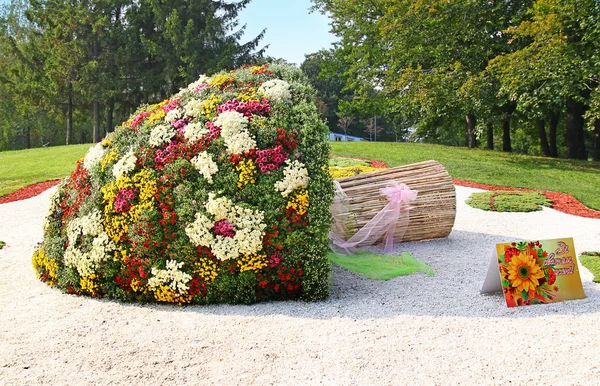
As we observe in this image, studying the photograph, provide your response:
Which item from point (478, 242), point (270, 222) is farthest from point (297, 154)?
point (478, 242)

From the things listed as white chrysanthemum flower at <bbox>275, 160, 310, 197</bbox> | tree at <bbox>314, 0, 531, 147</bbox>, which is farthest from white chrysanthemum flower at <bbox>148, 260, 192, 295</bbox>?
tree at <bbox>314, 0, 531, 147</bbox>

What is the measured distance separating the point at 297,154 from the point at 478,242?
14.6ft

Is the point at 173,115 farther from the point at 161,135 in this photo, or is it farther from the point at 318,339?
the point at 318,339

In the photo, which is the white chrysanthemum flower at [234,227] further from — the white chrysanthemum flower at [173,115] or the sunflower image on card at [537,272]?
the sunflower image on card at [537,272]

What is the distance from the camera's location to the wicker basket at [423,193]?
25.2 ft

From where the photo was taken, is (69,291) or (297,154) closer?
(297,154)

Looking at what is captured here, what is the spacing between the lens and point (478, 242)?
811 cm

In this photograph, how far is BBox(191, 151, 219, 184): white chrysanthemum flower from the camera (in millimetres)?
5118

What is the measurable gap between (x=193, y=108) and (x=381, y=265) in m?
3.20

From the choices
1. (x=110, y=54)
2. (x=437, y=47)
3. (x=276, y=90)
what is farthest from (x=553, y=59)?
(x=110, y=54)

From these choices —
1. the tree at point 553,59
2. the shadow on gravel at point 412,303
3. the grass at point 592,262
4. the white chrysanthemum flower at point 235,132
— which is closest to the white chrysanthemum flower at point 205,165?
the white chrysanthemum flower at point 235,132

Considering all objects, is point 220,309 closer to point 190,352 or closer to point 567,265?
point 190,352

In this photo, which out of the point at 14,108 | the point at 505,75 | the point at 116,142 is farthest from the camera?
the point at 14,108

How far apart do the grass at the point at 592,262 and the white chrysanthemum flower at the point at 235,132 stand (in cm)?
456
